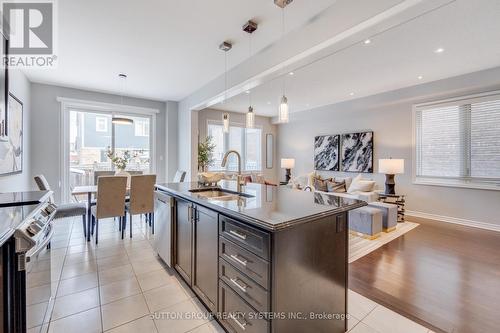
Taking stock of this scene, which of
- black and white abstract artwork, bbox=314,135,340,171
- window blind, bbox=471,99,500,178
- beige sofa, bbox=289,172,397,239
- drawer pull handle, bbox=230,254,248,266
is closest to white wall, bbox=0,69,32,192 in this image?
drawer pull handle, bbox=230,254,248,266

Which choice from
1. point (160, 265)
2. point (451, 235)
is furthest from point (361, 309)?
point (451, 235)

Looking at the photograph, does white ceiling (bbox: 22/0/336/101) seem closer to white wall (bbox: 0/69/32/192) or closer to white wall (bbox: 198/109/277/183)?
white wall (bbox: 0/69/32/192)

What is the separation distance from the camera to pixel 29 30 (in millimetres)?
2691

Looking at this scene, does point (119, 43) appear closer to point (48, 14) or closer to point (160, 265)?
point (48, 14)

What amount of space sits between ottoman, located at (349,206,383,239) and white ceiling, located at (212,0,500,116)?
231cm

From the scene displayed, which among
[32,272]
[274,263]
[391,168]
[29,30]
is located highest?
[29,30]

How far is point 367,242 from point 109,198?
12.6 feet

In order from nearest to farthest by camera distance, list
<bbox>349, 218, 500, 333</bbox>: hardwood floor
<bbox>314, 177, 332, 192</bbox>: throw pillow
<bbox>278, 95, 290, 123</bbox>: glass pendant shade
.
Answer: <bbox>349, 218, 500, 333</bbox>: hardwood floor → <bbox>278, 95, 290, 123</bbox>: glass pendant shade → <bbox>314, 177, 332, 192</bbox>: throw pillow

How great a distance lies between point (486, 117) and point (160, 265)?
5.77 m

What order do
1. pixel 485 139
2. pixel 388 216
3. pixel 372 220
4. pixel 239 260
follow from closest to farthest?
pixel 239 260
pixel 372 220
pixel 388 216
pixel 485 139

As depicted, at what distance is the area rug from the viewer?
3.04m

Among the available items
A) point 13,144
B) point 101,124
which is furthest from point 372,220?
point 101,124

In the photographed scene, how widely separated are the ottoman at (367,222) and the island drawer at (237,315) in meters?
2.80

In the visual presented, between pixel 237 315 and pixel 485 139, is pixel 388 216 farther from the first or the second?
pixel 237 315
